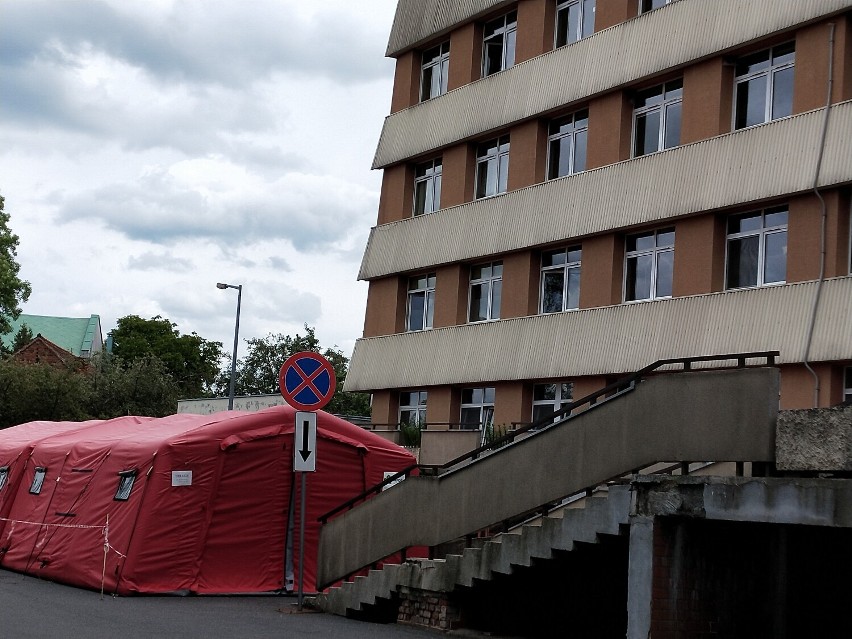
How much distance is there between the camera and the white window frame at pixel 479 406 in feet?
101

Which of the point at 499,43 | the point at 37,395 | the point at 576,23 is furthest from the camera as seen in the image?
the point at 37,395

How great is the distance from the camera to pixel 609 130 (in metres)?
27.4

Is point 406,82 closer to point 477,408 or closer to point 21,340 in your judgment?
point 477,408

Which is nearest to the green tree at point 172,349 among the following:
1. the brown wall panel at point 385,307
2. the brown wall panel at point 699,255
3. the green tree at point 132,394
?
the green tree at point 132,394

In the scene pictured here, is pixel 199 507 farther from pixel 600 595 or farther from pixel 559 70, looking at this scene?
pixel 559 70

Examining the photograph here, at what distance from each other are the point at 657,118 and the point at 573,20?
4332 mm

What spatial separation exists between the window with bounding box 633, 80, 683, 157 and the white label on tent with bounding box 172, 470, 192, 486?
12531 millimetres

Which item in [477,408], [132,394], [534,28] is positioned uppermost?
[534,28]

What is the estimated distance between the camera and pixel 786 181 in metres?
22.6

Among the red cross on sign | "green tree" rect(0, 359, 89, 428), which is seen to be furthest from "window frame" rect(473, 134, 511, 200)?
"green tree" rect(0, 359, 89, 428)

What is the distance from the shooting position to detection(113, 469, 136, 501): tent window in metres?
19.5

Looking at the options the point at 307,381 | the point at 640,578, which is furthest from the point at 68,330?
the point at 640,578

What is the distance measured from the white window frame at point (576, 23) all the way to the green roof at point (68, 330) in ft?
365

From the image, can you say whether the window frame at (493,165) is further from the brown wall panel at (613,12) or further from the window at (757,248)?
the window at (757,248)
